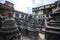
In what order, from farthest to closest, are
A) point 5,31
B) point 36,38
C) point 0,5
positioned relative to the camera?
1. point 0,5
2. point 36,38
3. point 5,31

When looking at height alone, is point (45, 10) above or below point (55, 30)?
above

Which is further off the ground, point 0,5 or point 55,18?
point 0,5

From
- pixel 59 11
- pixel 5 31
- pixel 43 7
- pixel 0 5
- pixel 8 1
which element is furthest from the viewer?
pixel 43 7

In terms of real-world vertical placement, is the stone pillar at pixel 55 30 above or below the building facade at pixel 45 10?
below

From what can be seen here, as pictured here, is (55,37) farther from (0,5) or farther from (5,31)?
(0,5)

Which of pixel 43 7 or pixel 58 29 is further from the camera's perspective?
pixel 43 7

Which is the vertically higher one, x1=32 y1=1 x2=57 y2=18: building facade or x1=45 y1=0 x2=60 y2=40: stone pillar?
x1=32 y1=1 x2=57 y2=18: building facade

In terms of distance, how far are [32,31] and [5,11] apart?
9214 mm

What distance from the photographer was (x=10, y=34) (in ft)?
16.6

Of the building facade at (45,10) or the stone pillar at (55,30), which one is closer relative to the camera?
the stone pillar at (55,30)

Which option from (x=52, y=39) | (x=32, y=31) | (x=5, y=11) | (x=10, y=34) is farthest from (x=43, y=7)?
(x=52, y=39)

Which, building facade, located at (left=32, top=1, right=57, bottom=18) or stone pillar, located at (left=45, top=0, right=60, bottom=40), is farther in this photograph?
building facade, located at (left=32, top=1, right=57, bottom=18)

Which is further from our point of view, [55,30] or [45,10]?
[45,10]

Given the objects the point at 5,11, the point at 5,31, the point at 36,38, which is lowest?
the point at 36,38
